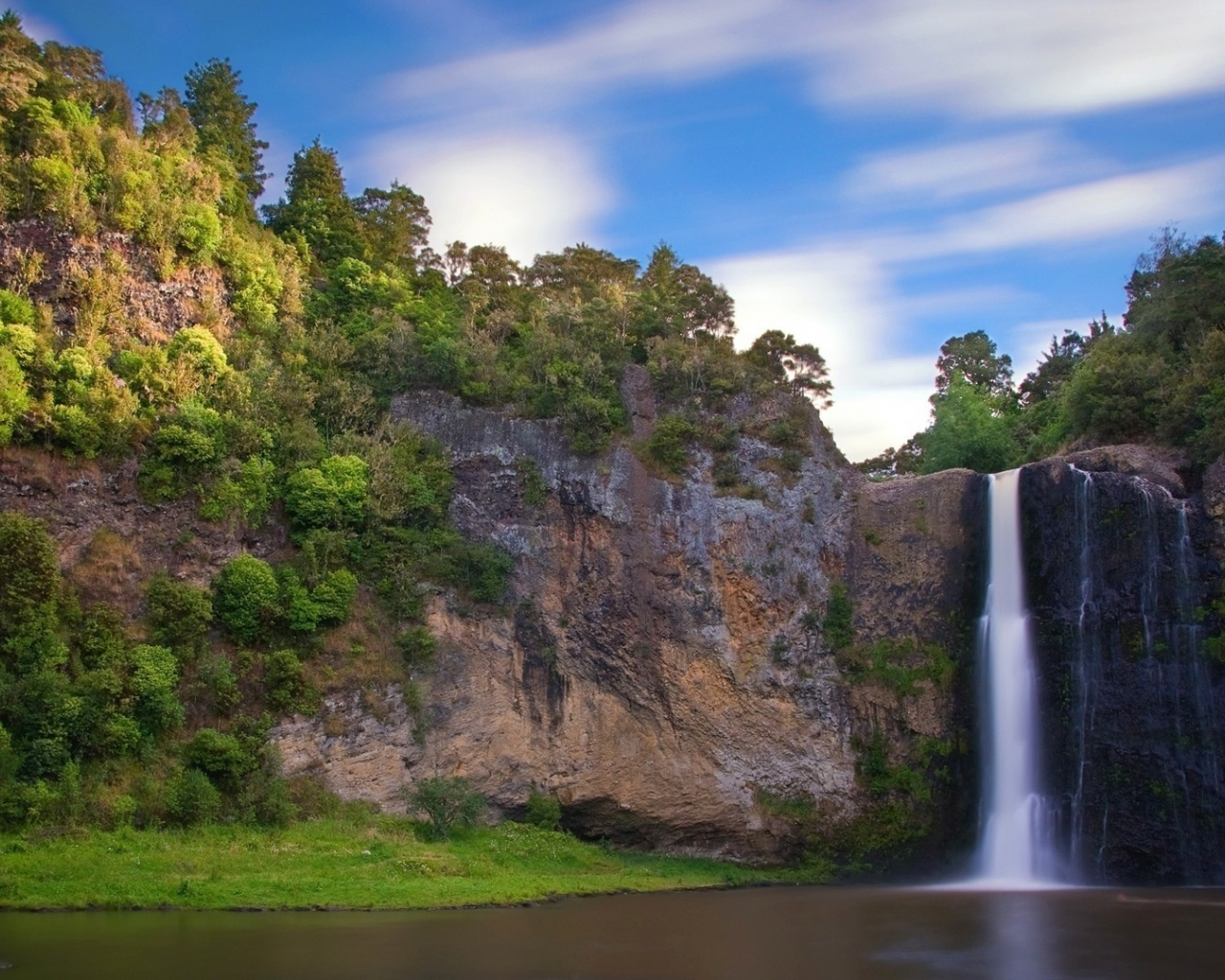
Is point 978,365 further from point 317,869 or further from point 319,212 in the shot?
point 317,869

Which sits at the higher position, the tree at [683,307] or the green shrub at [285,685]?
the tree at [683,307]

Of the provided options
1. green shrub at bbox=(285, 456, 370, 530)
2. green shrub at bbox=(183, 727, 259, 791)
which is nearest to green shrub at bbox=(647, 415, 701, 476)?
green shrub at bbox=(285, 456, 370, 530)

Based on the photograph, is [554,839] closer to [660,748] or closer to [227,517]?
[660,748]

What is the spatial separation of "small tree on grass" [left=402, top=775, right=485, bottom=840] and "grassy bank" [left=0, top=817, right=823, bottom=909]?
1.57 ft

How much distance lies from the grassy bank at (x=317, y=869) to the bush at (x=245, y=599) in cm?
635

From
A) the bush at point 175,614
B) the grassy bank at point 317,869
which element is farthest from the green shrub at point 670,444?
the bush at point 175,614

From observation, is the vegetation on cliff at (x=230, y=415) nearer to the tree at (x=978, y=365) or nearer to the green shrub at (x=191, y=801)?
the green shrub at (x=191, y=801)

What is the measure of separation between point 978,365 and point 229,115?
46139mm

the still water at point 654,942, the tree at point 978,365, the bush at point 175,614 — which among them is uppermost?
the tree at point 978,365

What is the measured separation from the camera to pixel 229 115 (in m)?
53.2

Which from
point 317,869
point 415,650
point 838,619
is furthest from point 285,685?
point 838,619

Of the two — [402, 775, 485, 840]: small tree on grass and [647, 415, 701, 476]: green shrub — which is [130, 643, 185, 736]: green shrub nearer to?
[402, 775, 485, 840]: small tree on grass

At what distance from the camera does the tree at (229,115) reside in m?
51.0

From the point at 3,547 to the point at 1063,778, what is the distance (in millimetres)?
30720
